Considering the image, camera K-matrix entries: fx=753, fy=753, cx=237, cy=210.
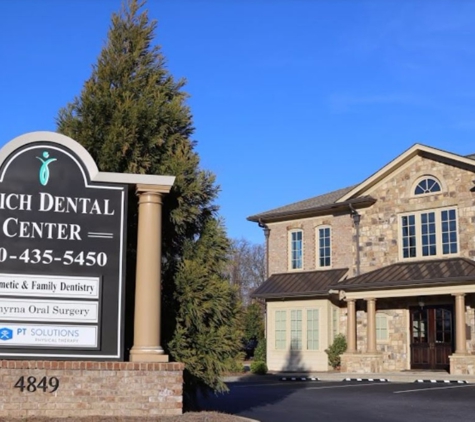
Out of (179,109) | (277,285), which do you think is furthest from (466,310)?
(179,109)

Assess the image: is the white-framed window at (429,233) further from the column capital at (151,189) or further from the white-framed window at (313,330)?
the column capital at (151,189)

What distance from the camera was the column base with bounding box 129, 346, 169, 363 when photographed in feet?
36.5

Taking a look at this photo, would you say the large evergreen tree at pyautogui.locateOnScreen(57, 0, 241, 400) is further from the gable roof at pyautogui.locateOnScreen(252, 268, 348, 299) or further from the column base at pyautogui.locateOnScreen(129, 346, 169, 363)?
the gable roof at pyautogui.locateOnScreen(252, 268, 348, 299)

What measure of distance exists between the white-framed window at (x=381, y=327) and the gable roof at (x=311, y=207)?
433 cm

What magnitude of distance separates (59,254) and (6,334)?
137 cm

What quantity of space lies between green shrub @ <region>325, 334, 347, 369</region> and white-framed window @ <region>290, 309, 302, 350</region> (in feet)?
5.40

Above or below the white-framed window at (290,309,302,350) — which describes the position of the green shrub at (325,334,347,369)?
below

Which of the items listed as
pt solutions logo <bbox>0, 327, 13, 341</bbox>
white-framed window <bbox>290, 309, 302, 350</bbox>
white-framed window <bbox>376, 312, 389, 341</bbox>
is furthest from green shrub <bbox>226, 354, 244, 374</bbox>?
white-framed window <bbox>290, 309, 302, 350</bbox>

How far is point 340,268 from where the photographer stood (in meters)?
29.8

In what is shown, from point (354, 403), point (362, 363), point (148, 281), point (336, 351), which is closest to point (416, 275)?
point (362, 363)

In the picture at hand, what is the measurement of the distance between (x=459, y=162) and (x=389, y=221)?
11.5ft

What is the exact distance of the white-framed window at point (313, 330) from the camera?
29703mm

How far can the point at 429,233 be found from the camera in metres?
27.2

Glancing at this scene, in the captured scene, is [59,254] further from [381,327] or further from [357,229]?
[357,229]
